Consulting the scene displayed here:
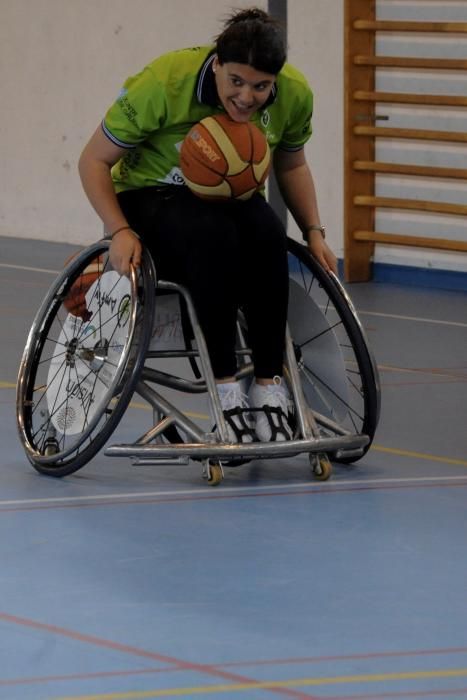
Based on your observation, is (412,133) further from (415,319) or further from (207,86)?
(207,86)

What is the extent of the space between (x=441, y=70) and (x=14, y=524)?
178 inches

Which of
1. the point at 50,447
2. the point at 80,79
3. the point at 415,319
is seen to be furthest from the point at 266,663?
the point at 80,79

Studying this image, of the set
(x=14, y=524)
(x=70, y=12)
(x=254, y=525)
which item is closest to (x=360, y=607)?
(x=254, y=525)

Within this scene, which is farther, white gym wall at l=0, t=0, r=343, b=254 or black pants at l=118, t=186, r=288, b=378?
white gym wall at l=0, t=0, r=343, b=254

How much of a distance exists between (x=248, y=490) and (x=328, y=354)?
0.39 m

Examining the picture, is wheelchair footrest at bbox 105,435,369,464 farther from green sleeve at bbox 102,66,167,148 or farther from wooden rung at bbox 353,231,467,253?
wooden rung at bbox 353,231,467,253

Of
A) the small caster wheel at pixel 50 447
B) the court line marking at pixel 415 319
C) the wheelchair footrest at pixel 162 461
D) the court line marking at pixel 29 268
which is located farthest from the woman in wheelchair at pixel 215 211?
the court line marking at pixel 29 268

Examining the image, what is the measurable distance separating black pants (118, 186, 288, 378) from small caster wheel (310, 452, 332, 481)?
0.19 meters

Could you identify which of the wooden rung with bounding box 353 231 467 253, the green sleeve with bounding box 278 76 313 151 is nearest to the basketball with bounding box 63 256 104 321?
the green sleeve with bounding box 278 76 313 151

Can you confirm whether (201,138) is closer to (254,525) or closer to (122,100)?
(122,100)

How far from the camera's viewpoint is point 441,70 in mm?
7066

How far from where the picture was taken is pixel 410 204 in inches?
282

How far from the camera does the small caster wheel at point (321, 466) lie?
3.31 m

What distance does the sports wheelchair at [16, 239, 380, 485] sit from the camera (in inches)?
125
